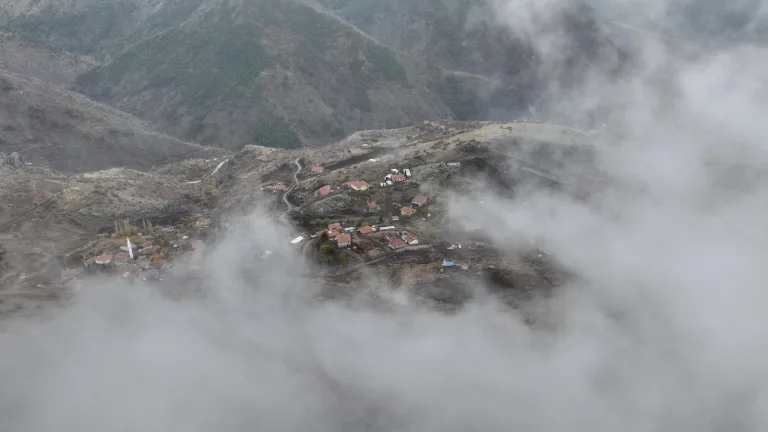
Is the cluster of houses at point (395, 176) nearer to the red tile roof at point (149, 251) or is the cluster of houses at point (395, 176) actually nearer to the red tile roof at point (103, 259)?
the red tile roof at point (149, 251)

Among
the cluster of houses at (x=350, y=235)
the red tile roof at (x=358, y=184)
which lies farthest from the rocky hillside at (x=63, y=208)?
the cluster of houses at (x=350, y=235)

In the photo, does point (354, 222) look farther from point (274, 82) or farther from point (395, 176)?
point (274, 82)

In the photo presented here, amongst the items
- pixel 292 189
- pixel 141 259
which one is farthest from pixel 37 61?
pixel 141 259

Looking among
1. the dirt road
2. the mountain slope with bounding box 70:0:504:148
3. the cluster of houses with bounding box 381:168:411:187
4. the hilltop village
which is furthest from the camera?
the mountain slope with bounding box 70:0:504:148

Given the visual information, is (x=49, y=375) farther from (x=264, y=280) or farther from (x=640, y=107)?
(x=640, y=107)

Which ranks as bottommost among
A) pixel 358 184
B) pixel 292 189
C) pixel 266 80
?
pixel 358 184

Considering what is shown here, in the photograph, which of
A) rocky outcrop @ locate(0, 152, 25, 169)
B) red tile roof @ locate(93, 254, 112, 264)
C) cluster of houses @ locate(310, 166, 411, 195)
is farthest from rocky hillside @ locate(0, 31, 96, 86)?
red tile roof @ locate(93, 254, 112, 264)

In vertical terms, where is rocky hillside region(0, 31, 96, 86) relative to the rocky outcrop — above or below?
above

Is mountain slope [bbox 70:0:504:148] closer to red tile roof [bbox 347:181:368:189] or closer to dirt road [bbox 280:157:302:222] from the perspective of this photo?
dirt road [bbox 280:157:302:222]
